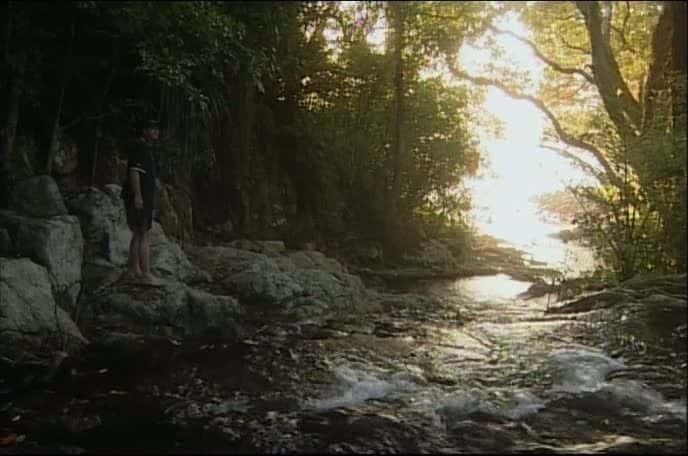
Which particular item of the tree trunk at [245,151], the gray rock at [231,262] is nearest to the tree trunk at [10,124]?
the gray rock at [231,262]

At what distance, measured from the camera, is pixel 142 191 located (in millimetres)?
8797

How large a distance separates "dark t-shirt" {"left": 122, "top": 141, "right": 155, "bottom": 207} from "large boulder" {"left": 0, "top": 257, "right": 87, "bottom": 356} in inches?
66.1

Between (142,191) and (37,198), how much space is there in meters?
1.39

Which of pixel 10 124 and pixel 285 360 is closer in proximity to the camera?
pixel 285 360

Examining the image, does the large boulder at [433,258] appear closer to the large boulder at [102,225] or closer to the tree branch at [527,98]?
the tree branch at [527,98]

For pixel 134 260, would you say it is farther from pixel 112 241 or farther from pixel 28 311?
pixel 28 311

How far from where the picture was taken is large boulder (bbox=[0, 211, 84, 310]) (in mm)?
7828

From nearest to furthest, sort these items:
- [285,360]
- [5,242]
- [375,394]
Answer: [375,394] < [285,360] < [5,242]

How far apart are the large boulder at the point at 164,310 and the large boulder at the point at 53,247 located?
1.28 ft

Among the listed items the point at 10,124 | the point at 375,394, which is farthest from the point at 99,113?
the point at 375,394

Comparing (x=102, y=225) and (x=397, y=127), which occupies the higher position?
(x=397, y=127)

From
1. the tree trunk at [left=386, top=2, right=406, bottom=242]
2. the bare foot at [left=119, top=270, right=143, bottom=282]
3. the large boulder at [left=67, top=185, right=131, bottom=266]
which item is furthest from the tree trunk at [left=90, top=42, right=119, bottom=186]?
the tree trunk at [left=386, top=2, right=406, bottom=242]

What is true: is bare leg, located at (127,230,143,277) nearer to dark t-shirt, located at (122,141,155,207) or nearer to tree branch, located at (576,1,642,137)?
dark t-shirt, located at (122,141,155,207)

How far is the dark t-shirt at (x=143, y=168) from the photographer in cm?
872
